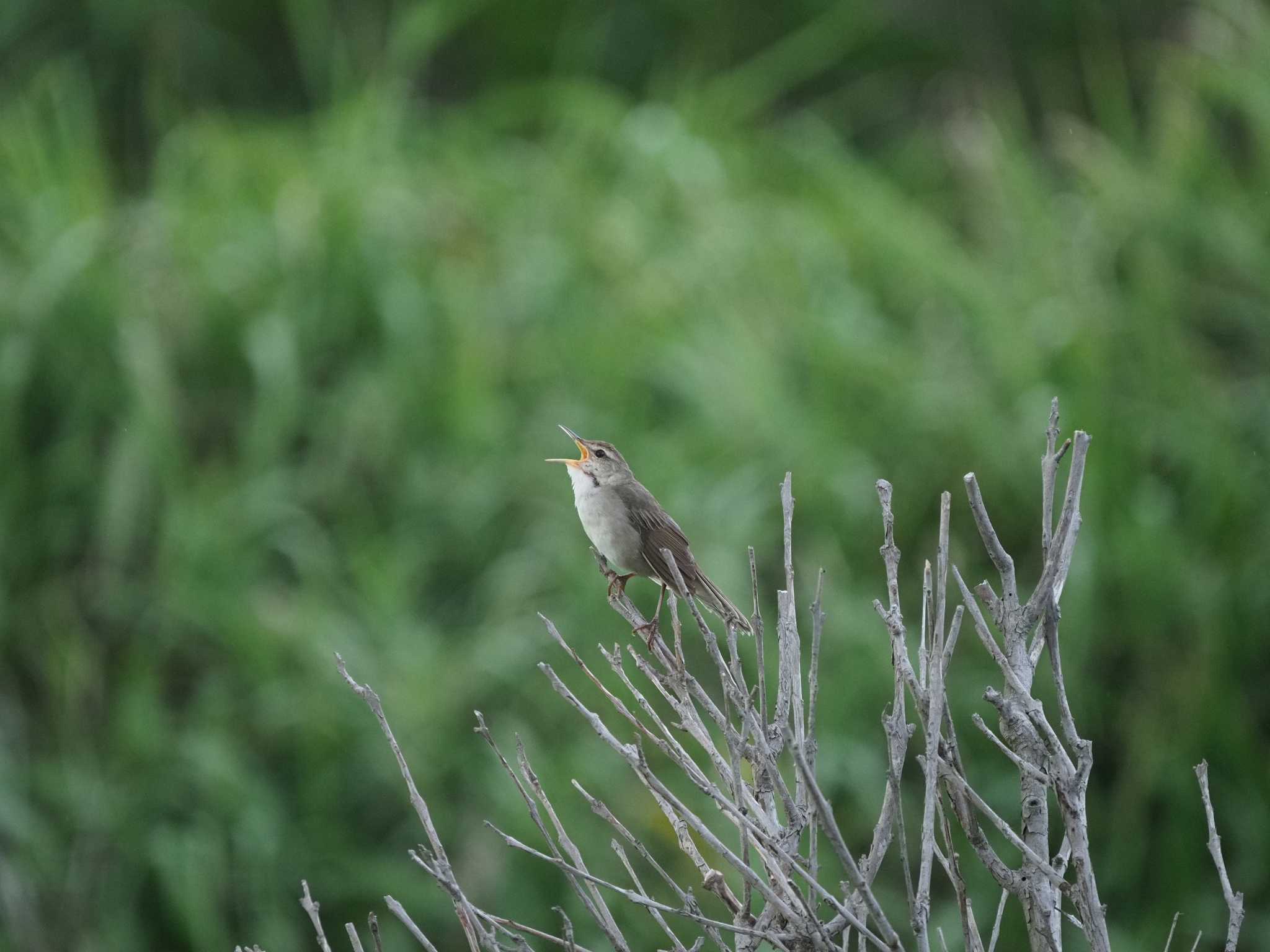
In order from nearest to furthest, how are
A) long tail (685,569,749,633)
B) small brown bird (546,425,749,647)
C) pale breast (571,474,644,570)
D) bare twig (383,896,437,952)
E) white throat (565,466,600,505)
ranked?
bare twig (383,896,437,952), long tail (685,569,749,633), small brown bird (546,425,749,647), pale breast (571,474,644,570), white throat (565,466,600,505)

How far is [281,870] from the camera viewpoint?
15.7 ft

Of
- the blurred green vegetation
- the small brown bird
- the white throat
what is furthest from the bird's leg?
the blurred green vegetation

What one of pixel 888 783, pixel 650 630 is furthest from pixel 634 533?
pixel 888 783

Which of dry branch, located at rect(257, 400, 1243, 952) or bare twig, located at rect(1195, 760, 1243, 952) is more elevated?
dry branch, located at rect(257, 400, 1243, 952)

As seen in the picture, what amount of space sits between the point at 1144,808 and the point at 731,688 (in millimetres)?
3523

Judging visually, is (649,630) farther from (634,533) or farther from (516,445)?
(516,445)

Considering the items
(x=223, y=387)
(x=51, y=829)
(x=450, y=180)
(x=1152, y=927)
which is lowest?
(x=1152, y=927)

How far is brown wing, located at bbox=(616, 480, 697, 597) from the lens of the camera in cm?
300

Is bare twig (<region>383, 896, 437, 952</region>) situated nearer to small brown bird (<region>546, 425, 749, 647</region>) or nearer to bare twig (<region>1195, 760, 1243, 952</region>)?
bare twig (<region>1195, 760, 1243, 952</region>)

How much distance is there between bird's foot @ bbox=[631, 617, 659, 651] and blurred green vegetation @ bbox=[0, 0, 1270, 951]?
2.18m

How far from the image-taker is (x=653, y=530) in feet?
10.1

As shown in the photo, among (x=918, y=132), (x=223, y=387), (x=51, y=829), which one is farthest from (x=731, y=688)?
(x=918, y=132)

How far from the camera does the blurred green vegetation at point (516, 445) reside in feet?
15.9

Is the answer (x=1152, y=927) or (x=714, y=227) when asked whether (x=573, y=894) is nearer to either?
(x=1152, y=927)
